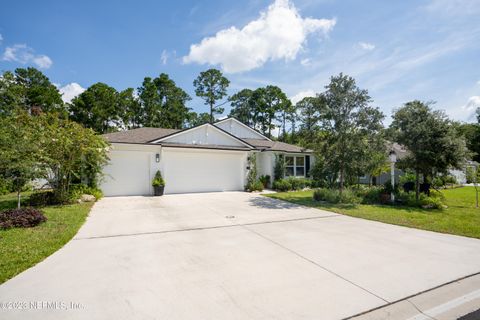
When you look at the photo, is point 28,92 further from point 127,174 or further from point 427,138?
point 427,138

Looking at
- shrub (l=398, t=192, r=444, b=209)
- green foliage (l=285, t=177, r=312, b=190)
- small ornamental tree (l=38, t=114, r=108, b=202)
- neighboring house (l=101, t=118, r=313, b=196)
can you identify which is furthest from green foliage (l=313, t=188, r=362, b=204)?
small ornamental tree (l=38, t=114, r=108, b=202)

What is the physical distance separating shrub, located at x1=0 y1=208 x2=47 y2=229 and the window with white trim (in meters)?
14.1

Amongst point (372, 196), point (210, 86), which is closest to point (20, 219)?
point (372, 196)

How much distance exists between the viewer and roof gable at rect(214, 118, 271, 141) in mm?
20797

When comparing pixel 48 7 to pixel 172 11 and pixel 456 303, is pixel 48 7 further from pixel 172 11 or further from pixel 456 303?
pixel 456 303

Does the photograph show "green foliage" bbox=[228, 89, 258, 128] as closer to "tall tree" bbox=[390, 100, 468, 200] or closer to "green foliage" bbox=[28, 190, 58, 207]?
"tall tree" bbox=[390, 100, 468, 200]

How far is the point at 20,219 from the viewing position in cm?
620

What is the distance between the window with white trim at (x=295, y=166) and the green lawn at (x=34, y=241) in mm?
13186

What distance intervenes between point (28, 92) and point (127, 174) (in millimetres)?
22595

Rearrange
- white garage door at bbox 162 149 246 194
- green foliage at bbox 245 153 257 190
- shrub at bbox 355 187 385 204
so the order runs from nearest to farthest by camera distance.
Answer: shrub at bbox 355 187 385 204, white garage door at bbox 162 149 246 194, green foliage at bbox 245 153 257 190

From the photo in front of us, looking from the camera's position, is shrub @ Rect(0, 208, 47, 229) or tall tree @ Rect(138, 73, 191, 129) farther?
tall tree @ Rect(138, 73, 191, 129)

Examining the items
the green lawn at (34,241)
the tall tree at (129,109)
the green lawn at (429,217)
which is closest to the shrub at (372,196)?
the green lawn at (429,217)

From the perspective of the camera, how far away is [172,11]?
33.1 ft

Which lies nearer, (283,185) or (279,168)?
(283,185)
